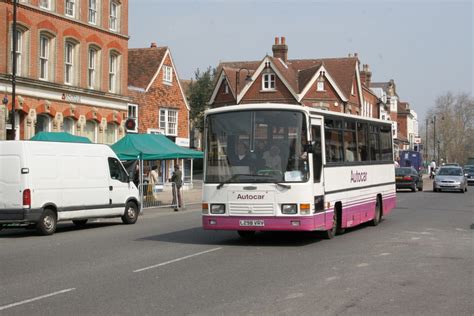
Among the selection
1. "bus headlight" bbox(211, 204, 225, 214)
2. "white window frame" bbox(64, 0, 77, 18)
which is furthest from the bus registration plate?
"white window frame" bbox(64, 0, 77, 18)

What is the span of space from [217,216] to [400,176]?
30.0m

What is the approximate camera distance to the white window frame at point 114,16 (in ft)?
129

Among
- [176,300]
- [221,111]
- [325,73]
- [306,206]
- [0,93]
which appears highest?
[325,73]

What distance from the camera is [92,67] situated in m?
37.6

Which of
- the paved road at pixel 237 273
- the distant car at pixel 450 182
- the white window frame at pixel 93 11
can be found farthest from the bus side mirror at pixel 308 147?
the distant car at pixel 450 182

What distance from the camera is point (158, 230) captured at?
724 inches

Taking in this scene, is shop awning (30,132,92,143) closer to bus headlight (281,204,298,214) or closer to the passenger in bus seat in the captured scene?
the passenger in bus seat

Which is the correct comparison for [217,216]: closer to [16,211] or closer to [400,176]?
[16,211]

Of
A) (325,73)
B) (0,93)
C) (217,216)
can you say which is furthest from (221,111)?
(325,73)

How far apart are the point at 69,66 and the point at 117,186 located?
17.1m

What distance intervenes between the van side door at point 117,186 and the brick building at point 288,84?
36864 mm

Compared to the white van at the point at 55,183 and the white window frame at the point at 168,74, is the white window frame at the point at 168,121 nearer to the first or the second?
the white window frame at the point at 168,74

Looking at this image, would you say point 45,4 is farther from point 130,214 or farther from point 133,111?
point 130,214

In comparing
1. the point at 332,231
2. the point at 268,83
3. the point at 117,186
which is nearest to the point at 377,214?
the point at 332,231
